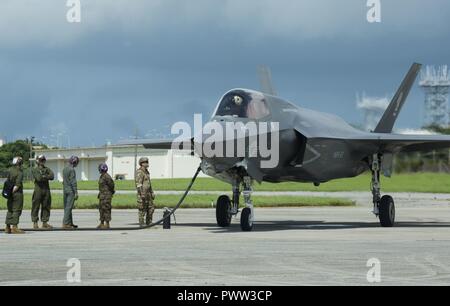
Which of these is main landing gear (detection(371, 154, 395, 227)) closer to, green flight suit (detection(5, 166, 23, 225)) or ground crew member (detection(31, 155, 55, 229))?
ground crew member (detection(31, 155, 55, 229))

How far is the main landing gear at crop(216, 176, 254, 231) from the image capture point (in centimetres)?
2059

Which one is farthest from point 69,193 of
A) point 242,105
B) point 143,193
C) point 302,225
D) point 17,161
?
point 302,225

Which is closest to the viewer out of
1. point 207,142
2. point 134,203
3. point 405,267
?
point 405,267

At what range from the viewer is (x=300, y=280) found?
10.8m

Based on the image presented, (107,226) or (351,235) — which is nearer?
(351,235)

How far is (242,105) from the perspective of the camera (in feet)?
66.7

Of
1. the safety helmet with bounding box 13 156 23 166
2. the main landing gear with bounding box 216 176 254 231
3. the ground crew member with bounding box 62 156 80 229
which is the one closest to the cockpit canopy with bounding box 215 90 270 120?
the main landing gear with bounding box 216 176 254 231

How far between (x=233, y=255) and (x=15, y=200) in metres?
8.08

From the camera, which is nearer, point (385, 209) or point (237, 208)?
point (237, 208)

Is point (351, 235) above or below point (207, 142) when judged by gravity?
below

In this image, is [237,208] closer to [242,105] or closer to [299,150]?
[299,150]
